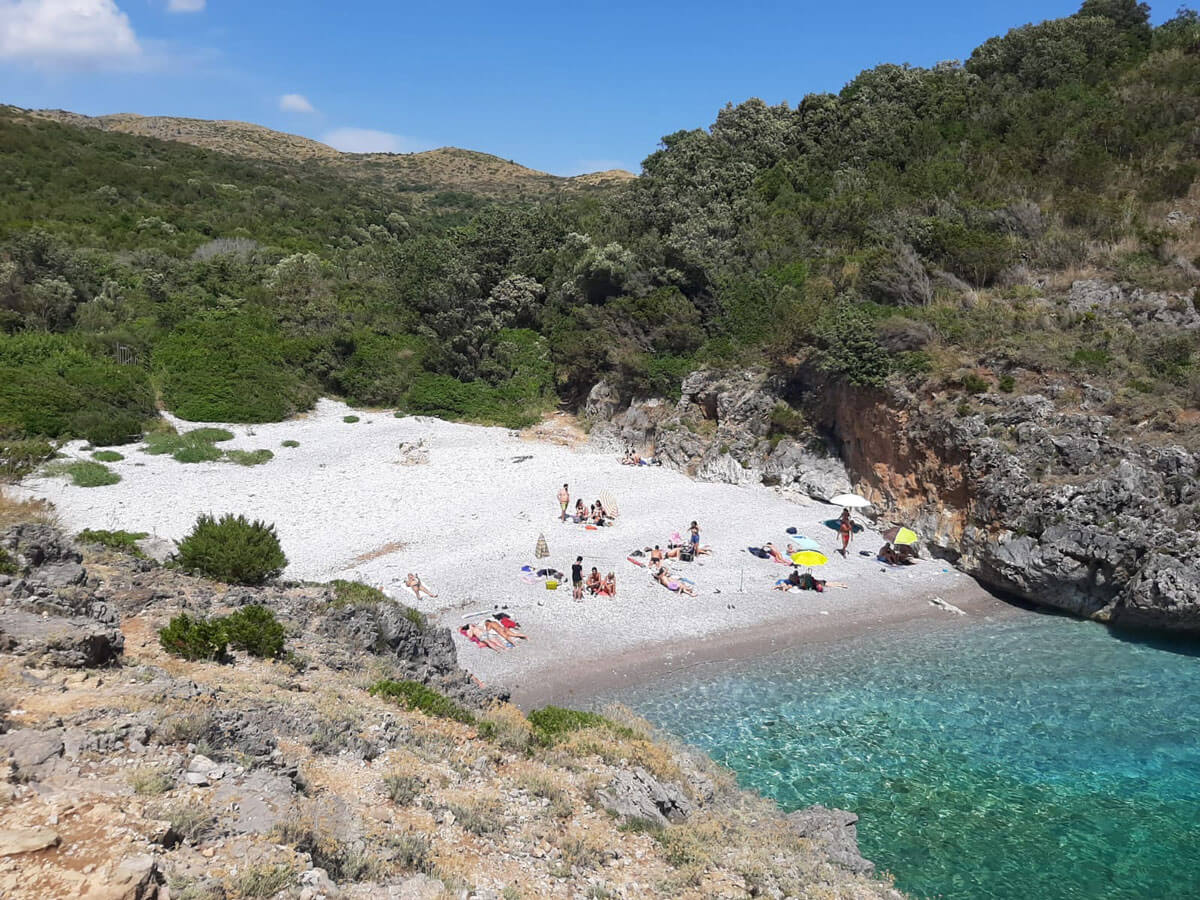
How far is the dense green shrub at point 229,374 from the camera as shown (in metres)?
30.9

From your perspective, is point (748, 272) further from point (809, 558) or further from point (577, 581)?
point (577, 581)

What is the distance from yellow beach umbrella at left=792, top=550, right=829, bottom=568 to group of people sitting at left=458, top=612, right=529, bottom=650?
24.0ft

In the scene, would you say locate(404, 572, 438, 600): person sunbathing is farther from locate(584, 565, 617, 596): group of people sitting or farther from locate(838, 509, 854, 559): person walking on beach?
locate(838, 509, 854, 559): person walking on beach

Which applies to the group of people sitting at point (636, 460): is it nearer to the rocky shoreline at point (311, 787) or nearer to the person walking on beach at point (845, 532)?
the person walking on beach at point (845, 532)

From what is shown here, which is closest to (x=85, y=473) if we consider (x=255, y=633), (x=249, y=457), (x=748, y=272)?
(x=249, y=457)

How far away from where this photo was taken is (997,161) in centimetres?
3284

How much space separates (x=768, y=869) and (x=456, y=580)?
11.1 metres

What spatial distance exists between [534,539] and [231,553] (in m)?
8.44

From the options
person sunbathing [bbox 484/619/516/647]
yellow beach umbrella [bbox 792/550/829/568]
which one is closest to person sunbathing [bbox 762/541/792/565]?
yellow beach umbrella [bbox 792/550/829/568]

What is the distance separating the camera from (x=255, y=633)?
10414 mm

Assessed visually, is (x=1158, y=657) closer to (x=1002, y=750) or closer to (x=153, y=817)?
(x=1002, y=750)

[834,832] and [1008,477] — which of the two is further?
[1008,477]

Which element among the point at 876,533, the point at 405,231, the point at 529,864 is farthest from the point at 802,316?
the point at 405,231

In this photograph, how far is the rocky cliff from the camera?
1597cm
